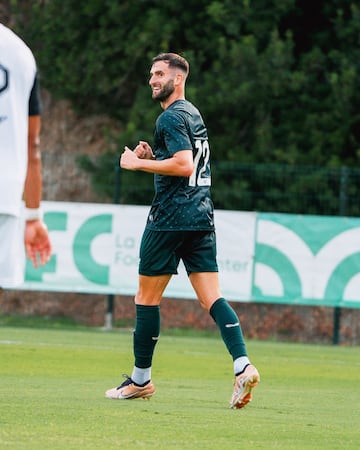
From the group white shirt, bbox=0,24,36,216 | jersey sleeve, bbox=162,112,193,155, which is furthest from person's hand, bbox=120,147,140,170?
white shirt, bbox=0,24,36,216

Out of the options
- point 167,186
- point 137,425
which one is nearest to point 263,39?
point 167,186

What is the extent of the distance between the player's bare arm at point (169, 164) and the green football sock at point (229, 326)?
895 millimetres

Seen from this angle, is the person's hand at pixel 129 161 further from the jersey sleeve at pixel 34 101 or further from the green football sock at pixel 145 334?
the jersey sleeve at pixel 34 101

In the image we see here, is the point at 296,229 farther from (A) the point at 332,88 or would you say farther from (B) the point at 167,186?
(B) the point at 167,186

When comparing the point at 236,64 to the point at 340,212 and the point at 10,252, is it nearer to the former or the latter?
the point at 340,212

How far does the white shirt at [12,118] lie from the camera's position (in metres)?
5.55

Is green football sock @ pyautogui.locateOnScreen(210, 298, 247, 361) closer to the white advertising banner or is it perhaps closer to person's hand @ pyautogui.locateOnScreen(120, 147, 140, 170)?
person's hand @ pyautogui.locateOnScreen(120, 147, 140, 170)

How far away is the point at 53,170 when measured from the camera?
25000mm

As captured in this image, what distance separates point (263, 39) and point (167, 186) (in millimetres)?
14977

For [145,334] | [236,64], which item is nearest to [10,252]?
[145,334]

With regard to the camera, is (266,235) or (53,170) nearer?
(266,235)

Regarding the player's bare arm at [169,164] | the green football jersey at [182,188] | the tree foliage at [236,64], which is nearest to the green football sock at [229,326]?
the green football jersey at [182,188]

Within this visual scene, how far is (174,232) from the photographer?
29.0 feet

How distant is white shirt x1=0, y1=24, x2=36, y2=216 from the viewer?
5555mm
